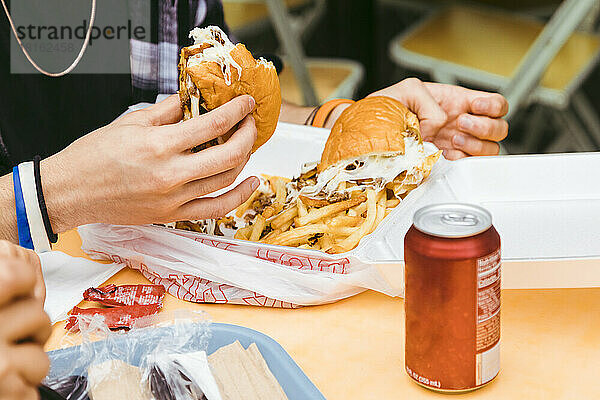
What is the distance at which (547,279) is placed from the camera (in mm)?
852

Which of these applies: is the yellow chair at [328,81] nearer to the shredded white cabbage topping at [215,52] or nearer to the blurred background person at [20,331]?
the shredded white cabbage topping at [215,52]

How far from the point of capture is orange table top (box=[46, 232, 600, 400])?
0.79 meters

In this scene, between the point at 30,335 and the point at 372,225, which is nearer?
the point at 30,335

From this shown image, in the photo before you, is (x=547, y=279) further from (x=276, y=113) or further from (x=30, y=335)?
(x=30, y=335)

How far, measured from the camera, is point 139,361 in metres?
0.79

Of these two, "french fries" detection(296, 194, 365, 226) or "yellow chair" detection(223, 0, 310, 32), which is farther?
"yellow chair" detection(223, 0, 310, 32)

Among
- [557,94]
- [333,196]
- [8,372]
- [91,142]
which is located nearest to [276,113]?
[333,196]

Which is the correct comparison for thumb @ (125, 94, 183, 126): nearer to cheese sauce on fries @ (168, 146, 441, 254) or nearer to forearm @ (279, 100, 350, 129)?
cheese sauce on fries @ (168, 146, 441, 254)

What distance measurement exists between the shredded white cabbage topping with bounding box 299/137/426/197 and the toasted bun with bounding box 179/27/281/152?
0.13 m

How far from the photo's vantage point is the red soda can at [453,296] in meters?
0.69

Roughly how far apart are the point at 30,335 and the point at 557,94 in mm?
2061

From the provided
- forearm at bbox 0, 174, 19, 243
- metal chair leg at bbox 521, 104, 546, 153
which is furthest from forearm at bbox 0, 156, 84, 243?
metal chair leg at bbox 521, 104, 546, 153

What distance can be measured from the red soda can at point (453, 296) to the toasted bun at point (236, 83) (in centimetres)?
37

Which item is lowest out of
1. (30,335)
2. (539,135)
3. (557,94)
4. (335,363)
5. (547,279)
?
(539,135)
